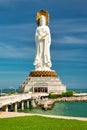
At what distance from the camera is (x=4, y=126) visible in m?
20.7

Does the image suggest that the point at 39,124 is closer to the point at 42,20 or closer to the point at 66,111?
the point at 66,111

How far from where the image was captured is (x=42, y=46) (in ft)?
255

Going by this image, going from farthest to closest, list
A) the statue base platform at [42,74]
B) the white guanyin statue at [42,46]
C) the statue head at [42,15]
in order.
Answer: the statue head at [42,15] → the white guanyin statue at [42,46] → the statue base platform at [42,74]

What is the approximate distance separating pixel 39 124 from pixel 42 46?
56738 millimetres

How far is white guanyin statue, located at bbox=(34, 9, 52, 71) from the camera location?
77.0m

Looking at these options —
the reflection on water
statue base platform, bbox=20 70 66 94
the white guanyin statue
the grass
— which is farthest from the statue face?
the grass

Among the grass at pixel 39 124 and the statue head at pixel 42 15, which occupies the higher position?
the statue head at pixel 42 15

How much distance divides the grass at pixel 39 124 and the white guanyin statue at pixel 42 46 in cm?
5372

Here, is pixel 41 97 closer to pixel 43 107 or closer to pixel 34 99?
pixel 34 99

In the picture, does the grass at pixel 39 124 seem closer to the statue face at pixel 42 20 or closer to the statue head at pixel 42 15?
the statue face at pixel 42 20

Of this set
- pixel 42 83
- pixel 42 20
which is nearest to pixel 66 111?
pixel 42 83

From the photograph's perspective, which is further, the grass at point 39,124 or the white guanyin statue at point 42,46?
the white guanyin statue at point 42,46

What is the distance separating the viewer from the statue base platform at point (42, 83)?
235 ft

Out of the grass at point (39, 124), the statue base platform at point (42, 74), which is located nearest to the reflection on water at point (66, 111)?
the grass at point (39, 124)
